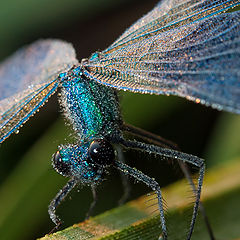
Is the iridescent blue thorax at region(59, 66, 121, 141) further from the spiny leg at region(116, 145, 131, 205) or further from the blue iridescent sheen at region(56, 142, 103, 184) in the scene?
the spiny leg at region(116, 145, 131, 205)

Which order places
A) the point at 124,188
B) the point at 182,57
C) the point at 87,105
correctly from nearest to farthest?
1. the point at 182,57
2. the point at 87,105
3. the point at 124,188

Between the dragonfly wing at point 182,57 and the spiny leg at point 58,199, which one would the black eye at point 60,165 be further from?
the dragonfly wing at point 182,57

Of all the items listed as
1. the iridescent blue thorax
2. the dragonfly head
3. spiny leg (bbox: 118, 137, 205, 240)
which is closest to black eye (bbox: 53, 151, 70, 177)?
the dragonfly head

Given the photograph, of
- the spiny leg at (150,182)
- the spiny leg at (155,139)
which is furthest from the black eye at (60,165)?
the spiny leg at (155,139)

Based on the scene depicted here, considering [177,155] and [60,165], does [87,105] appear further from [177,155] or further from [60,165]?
[177,155]

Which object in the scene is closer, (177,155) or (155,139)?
(177,155)

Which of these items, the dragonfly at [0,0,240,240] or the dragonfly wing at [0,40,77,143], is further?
the dragonfly wing at [0,40,77,143]

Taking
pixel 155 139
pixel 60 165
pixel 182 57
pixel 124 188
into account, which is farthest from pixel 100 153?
pixel 124 188

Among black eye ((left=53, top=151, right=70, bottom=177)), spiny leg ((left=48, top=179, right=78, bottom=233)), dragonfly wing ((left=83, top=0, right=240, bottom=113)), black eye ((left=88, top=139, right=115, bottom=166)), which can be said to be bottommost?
spiny leg ((left=48, top=179, right=78, bottom=233))
